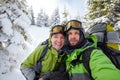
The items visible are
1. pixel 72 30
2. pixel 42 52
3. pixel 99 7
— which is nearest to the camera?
pixel 72 30

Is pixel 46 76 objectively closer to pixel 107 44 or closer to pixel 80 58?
pixel 80 58

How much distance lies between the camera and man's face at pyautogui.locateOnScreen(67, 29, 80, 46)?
4914mm

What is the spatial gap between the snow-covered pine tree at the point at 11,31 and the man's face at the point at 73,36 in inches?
436

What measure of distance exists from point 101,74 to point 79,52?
70cm

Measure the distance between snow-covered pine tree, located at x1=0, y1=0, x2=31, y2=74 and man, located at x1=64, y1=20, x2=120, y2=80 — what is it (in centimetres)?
1109

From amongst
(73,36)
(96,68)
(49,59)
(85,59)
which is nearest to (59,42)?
(49,59)

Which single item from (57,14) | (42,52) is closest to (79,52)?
(42,52)

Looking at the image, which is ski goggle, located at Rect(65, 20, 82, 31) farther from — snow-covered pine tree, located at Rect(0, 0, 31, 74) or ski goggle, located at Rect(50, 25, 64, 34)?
snow-covered pine tree, located at Rect(0, 0, 31, 74)

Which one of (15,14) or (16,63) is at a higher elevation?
(15,14)

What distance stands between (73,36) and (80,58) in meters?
0.57

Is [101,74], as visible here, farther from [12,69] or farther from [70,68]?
[12,69]

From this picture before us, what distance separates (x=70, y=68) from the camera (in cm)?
471

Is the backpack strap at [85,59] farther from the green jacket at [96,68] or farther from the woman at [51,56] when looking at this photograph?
the woman at [51,56]

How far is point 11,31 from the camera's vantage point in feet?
52.5
